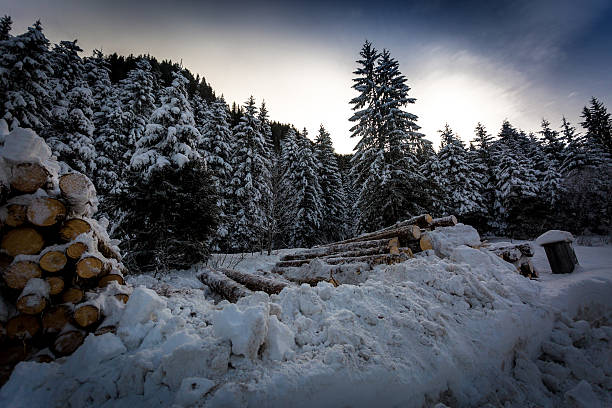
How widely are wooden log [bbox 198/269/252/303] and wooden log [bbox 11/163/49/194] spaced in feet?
8.69

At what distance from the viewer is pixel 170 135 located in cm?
952

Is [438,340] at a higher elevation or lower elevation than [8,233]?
lower

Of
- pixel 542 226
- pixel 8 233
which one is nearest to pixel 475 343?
pixel 8 233

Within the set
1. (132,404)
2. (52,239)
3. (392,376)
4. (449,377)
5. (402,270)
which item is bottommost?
(449,377)

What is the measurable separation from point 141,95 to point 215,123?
5809 mm

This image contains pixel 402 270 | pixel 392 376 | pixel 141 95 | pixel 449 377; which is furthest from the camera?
pixel 141 95

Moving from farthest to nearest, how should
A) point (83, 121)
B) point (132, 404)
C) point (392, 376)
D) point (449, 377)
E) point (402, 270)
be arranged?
point (83, 121), point (402, 270), point (449, 377), point (392, 376), point (132, 404)

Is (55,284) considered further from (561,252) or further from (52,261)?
(561,252)

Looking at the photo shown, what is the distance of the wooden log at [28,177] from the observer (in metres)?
2.28

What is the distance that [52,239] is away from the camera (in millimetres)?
2422

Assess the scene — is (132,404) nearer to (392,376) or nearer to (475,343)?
(392,376)

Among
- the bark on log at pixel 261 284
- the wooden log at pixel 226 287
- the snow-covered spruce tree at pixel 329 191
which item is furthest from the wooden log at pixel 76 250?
the snow-covered spruce tree at pixel 329 191

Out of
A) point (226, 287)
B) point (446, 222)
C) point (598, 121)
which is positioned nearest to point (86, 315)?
point (226, 287)

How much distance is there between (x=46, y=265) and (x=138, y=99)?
68.3 feet
